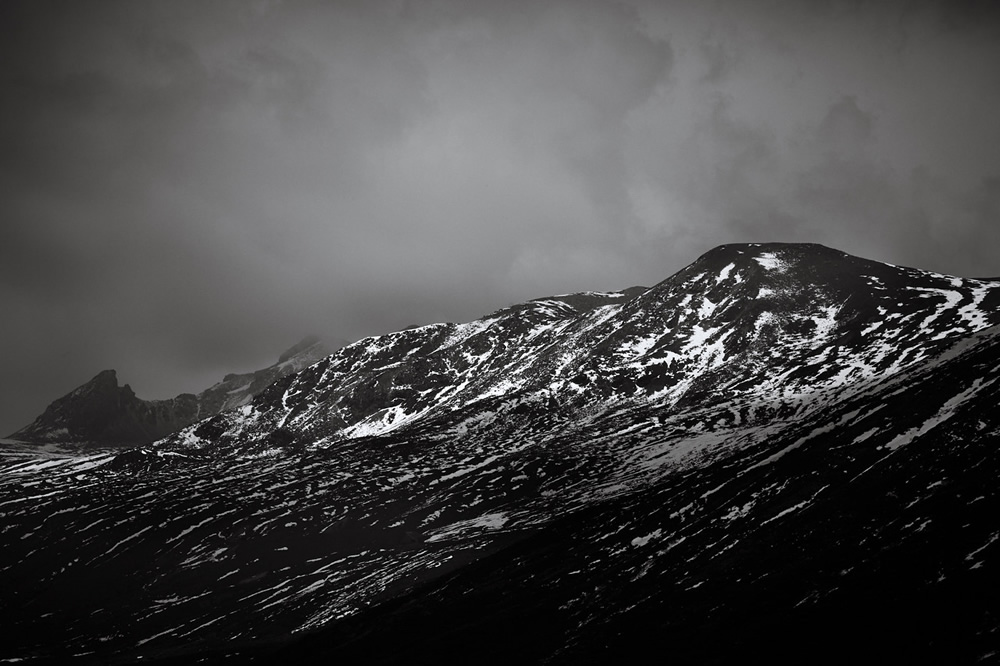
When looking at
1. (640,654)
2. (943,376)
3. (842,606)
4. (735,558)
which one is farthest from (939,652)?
(943,376)

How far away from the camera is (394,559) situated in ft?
564

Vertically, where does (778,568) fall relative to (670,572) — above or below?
above

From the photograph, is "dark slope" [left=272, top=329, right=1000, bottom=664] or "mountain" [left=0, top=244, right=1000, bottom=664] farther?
"mountain" [left=0, top=244, right=1000, bottom=664]

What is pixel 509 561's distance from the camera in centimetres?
13062

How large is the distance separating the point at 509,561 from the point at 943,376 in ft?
288

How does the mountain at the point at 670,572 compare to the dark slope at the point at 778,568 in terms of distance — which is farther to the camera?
the mountain at the point at 670,572

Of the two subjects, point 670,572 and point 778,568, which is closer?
point 778,568

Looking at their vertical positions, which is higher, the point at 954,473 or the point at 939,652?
the point at 954,473

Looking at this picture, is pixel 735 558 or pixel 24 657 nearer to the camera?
pixel 735 558

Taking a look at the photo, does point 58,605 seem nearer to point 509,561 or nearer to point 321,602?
point 321,602

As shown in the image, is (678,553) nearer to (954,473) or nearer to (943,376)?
(954,473)

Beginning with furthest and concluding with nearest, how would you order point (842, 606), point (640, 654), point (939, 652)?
1. point (640, 654)
2. point (842, 606)
3. point (939, 652)

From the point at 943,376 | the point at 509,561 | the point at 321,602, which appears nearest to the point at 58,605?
the point at 321,602

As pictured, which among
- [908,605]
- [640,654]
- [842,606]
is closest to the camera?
[908,605]
